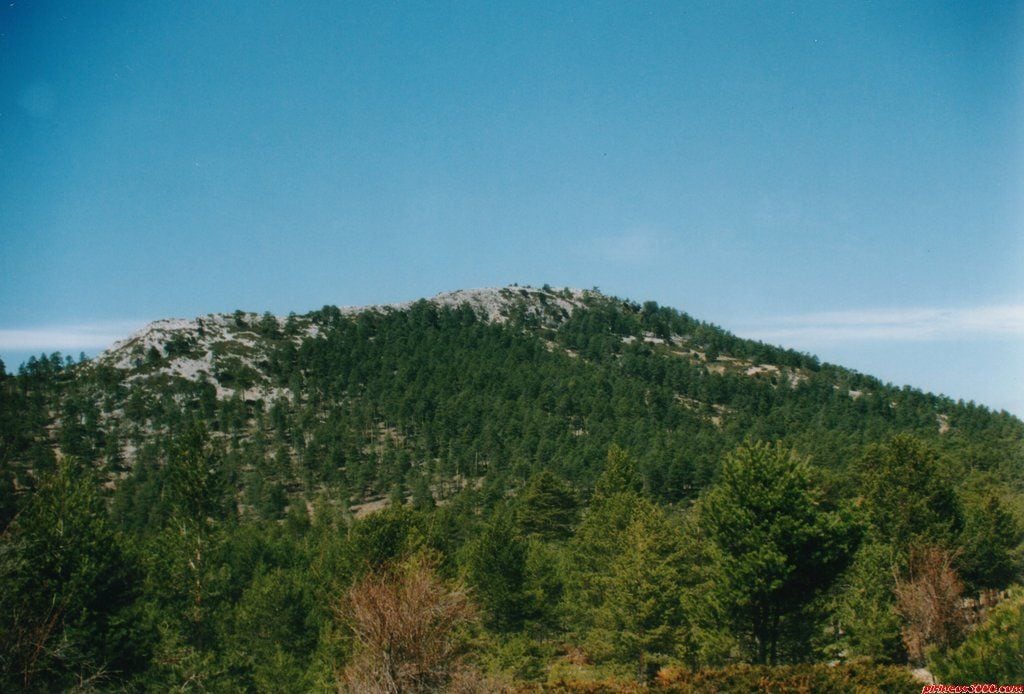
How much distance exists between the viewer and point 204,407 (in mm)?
140625

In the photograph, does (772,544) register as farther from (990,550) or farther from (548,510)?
(548,510)

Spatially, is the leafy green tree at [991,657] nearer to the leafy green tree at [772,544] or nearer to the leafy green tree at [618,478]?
the leafy green tree at [772,544]

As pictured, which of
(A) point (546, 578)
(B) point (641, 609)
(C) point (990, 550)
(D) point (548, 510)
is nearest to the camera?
(B) point (641, 609)

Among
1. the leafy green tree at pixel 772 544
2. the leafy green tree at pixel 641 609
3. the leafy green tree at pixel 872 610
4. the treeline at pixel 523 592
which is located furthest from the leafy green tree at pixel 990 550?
the leafy green tree at pixel 772 544

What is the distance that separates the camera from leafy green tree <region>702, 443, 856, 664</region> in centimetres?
2131

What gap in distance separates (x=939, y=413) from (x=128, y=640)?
573 ft

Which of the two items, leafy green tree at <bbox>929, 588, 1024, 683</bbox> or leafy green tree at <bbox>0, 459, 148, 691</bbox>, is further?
leafy green tree at <bbox>0, 459, 148, 691</bbox>

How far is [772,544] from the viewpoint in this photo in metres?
21.1

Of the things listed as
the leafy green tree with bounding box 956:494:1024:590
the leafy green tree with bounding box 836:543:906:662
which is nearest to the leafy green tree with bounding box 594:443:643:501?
the leafy green tree with bounding box 956:494:1024:590

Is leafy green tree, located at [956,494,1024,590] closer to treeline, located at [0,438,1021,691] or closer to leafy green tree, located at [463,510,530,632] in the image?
treeline, located at [0,438,1021,691]

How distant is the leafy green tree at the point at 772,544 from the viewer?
21.3 m

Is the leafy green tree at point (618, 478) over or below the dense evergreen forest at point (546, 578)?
over

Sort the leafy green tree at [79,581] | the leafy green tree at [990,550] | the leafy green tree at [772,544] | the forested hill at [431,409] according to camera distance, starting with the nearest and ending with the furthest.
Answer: the leafy green tree at [772,544], the leafy green tree at [79,581], the leafy green tree at [990,550], the forested hill at [431,409]

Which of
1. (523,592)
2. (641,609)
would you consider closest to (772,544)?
(641,609)
